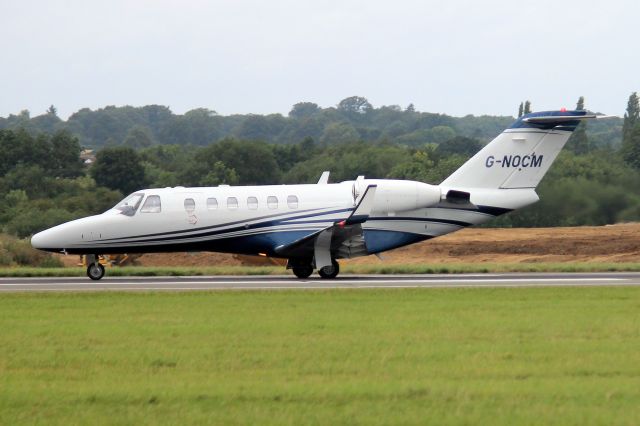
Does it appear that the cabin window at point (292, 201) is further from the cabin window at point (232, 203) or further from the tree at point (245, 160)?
the tree at point (245, 160)

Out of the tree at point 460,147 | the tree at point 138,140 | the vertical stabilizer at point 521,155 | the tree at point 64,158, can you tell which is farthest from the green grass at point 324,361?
the tree at point 138,140

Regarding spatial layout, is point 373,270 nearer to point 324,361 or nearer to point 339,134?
point 324,361

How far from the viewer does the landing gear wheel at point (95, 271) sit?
3241cm

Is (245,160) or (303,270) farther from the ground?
(245,160)

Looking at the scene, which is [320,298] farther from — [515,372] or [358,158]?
[358,158]

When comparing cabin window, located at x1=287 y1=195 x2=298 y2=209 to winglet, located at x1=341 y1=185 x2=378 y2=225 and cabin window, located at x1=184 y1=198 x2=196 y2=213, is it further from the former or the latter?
cabin window, located at x1=184 y1=198 x2=196 y2=213

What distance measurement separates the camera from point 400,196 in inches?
1278

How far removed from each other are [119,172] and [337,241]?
44.2 meters

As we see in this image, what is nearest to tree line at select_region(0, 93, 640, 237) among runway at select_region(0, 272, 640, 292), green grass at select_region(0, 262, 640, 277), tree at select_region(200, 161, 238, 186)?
tree at select_region(200, 161, 238, 186)

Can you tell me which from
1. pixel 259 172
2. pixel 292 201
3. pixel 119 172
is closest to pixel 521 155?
pixel 292 201

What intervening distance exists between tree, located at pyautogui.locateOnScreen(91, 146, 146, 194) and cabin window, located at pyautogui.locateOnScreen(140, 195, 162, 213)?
134 feet

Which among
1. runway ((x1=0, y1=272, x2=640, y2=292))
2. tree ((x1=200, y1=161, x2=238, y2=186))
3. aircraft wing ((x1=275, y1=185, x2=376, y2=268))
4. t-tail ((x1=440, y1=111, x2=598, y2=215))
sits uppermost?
tree ((x1=200, y1=161, x2=238, y2=186))

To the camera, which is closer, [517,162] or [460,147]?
[517,162]

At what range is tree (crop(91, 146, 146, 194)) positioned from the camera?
73875 mm
